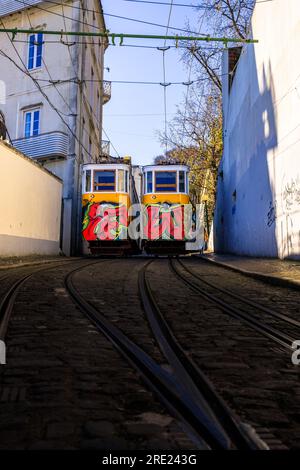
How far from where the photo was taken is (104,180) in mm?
16516

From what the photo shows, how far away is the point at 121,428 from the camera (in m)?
1.67

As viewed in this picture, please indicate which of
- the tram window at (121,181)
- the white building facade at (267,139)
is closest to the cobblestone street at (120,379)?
the white building facade at (267,139)

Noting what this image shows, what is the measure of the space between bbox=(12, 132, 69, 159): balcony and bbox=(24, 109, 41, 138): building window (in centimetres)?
66

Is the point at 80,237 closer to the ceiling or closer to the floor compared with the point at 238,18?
closer to the floor

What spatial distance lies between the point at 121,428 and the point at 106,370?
760 millimetres

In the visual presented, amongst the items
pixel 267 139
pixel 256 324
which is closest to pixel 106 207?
pixel 267 139

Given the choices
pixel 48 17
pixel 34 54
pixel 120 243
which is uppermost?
pixel 48 17

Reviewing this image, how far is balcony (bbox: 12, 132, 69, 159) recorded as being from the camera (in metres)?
19.6

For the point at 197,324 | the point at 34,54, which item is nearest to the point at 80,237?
the point at 34,54

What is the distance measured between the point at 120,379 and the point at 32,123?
20.7m

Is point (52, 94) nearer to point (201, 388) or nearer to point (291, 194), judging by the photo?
point (291, 194)

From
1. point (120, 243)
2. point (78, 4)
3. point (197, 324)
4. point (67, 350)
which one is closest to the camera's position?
point (67, 350)
